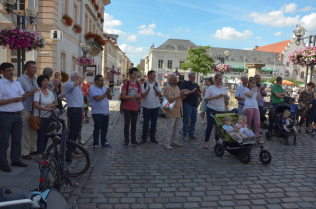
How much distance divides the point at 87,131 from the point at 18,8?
33.2 ft

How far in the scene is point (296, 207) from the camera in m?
3.59

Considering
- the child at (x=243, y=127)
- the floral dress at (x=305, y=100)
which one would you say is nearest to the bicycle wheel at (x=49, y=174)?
the child at (x=243, y=127)

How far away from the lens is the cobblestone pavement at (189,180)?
372 cm

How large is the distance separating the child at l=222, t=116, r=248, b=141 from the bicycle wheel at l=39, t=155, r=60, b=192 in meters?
3.77

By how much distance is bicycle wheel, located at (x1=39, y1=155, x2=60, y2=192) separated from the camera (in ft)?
9.38

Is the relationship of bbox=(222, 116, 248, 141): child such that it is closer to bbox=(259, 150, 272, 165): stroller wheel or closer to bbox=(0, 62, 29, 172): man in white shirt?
bbox=(259, 150, 272, 165): stroller wheel

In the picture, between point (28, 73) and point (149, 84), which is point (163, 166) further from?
point (28, 73)

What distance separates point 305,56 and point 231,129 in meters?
7.58

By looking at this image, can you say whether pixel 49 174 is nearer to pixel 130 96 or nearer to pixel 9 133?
pixel 9 133

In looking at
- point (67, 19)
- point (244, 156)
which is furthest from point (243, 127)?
point (67, 19)

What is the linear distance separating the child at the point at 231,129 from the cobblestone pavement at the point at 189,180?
0.54 metres

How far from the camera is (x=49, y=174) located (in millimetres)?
3107

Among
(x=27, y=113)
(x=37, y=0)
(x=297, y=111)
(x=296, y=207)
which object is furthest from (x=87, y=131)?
(x=37, y=0)

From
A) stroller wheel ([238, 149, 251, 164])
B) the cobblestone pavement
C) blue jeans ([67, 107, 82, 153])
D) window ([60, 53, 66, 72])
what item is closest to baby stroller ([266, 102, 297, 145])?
the cobblestone pavement
